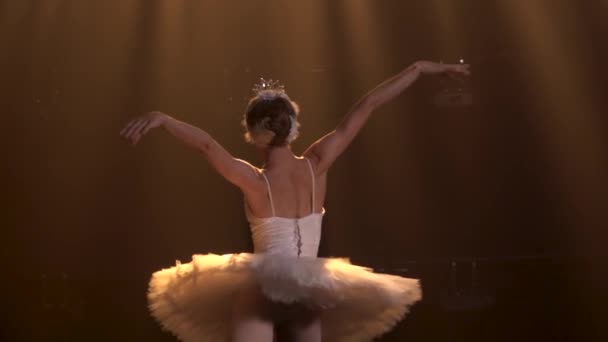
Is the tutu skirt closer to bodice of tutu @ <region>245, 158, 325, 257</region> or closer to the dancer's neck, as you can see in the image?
bodice of tutu @ <region>245, 158, 325, 257</region>

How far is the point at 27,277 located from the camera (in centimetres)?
476

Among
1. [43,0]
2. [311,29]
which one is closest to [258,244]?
[311,29]

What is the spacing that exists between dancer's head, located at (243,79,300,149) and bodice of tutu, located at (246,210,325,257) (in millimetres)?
227

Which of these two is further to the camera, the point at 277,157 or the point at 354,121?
the point at 354,121

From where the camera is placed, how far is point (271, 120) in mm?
2236

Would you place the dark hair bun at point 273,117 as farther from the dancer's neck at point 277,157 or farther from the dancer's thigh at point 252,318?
the dancer's thigh at point 252,318

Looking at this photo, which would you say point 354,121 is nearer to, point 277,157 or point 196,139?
point 277,157

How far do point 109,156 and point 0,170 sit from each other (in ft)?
2.23

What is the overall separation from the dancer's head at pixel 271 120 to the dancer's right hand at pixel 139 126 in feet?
1.04

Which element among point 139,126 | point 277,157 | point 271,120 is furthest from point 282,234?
point 139,126

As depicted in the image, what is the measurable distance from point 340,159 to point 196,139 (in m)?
2.89

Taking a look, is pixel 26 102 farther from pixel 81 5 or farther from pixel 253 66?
pixel 253 66

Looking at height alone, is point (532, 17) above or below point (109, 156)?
above

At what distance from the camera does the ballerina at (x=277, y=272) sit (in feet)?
6.47
